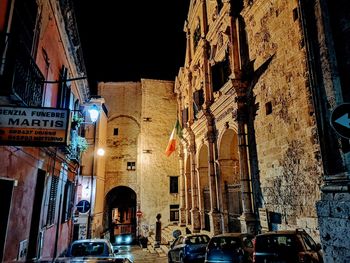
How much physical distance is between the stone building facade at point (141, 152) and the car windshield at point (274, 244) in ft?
53.7

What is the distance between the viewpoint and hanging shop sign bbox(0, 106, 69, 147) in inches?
193

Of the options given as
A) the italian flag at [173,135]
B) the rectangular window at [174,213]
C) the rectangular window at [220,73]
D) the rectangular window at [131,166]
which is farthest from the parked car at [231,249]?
the rectangular window at [131,166]

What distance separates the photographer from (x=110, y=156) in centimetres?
2353

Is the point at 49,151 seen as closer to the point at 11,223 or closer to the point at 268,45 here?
the point at 11,223

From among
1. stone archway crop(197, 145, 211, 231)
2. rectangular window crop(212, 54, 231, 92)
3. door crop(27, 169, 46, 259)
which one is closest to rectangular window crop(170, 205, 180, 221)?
stone archway crop(197, 145, 211, 231)

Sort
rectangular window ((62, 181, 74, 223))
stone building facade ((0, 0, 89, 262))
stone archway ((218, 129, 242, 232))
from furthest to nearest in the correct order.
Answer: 1. stone archway ((218, 129, 242, 232))
2. rectangular window ((62, 181, 74, 223))
3. stone building facade ((0, 0, 89, 262))

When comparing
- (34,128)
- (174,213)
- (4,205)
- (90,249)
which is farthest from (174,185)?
(34,128)

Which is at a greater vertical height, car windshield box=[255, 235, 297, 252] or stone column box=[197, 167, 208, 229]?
stone column box=[197, 167, 208, 229]

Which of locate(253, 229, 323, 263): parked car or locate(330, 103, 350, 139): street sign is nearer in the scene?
locate(330, 103, 350, 139): street sign

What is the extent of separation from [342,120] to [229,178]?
34.3 ft

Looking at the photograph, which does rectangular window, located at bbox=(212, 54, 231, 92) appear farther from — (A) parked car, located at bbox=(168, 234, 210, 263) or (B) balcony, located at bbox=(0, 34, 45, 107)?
(B) balcony, located at bbox=(0, 34, 45, 107)

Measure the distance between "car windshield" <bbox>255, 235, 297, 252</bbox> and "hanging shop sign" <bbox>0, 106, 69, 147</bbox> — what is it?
5.47 meters

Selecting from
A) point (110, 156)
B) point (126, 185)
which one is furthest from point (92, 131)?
point (126, 185)

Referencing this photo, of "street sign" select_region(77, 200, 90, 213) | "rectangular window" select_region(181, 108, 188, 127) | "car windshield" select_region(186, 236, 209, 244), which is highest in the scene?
"rectangular window" select_region(181, 108, 188, 127)
